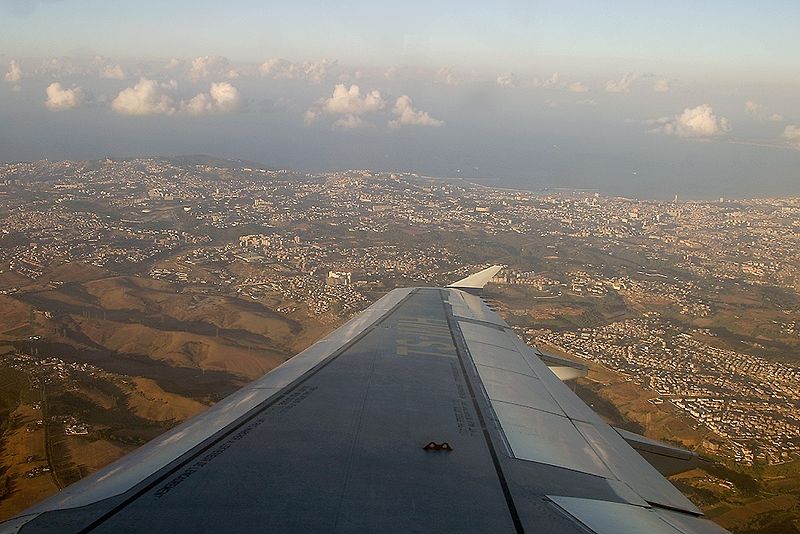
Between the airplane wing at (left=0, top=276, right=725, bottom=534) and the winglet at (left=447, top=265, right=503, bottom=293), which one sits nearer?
the airplane wing at (left=0, top=276, right=725, bottom=534)

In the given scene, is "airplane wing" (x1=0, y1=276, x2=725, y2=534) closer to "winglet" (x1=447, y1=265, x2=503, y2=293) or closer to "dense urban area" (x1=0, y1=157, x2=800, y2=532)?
"winglet" (x1=447, y1=265, x2=503, y2=293)

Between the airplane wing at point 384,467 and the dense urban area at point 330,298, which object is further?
the dense urban area at point 330,298

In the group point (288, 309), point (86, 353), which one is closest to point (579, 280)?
point (288, 309)

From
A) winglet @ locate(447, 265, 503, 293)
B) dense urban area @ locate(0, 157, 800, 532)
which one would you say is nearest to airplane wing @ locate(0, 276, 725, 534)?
winglet @ locate(447, 265, 503, 293)

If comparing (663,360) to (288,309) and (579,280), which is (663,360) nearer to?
(579,280)

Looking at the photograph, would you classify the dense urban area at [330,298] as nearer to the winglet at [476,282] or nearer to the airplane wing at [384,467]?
the winglet at [476,282]

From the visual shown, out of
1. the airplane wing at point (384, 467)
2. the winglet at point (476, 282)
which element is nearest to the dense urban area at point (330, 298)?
the winglet at point (476, 282)

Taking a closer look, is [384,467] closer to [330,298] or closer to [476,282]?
[476,282]

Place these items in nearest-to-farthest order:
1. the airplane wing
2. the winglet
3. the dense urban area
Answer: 1. the airplane wing
2. the winglet
3. the dense urban area
